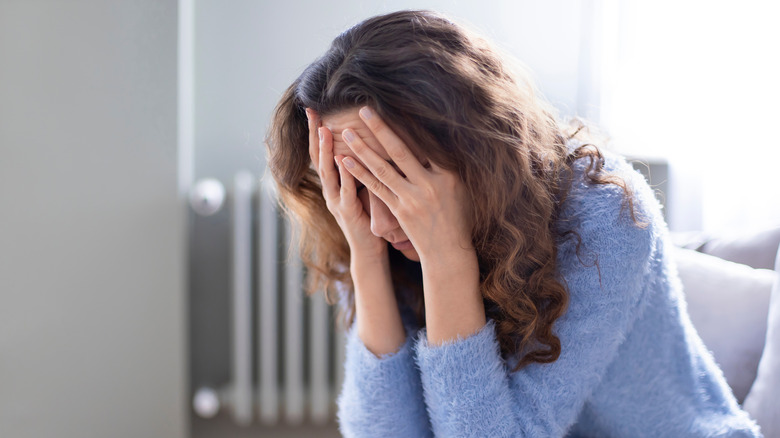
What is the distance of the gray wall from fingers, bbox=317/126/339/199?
0.70 metres

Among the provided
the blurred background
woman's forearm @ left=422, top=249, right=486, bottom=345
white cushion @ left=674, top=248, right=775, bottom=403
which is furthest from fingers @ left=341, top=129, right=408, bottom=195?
the blurred background

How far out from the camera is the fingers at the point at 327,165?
0.74 m

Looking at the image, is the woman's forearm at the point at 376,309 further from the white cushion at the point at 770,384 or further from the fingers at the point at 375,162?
the white cushion at the point at 770,384

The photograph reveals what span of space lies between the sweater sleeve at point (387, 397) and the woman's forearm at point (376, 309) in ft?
0.05

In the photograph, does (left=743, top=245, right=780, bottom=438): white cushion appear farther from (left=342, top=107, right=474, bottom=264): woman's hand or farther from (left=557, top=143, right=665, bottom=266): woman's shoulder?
(left=342, top=107, right=474, bottom=264): woman's hand

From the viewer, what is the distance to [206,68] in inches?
62.4

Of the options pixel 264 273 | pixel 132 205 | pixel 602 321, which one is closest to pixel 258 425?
pixel 264 273

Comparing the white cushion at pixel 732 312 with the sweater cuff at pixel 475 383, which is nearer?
the sweater cuff at pixel 475 383

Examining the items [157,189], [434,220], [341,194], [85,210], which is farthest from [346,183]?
[85,210]

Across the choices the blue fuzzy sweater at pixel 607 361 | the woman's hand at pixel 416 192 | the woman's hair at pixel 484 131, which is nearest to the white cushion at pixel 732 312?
the blue fuzzy sweater at pixel 607 361

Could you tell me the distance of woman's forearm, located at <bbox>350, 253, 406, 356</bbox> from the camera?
858 millimetres

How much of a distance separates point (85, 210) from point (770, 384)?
136cm

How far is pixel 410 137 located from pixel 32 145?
1.06 meters

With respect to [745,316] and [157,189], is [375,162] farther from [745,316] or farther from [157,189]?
[157,189]
